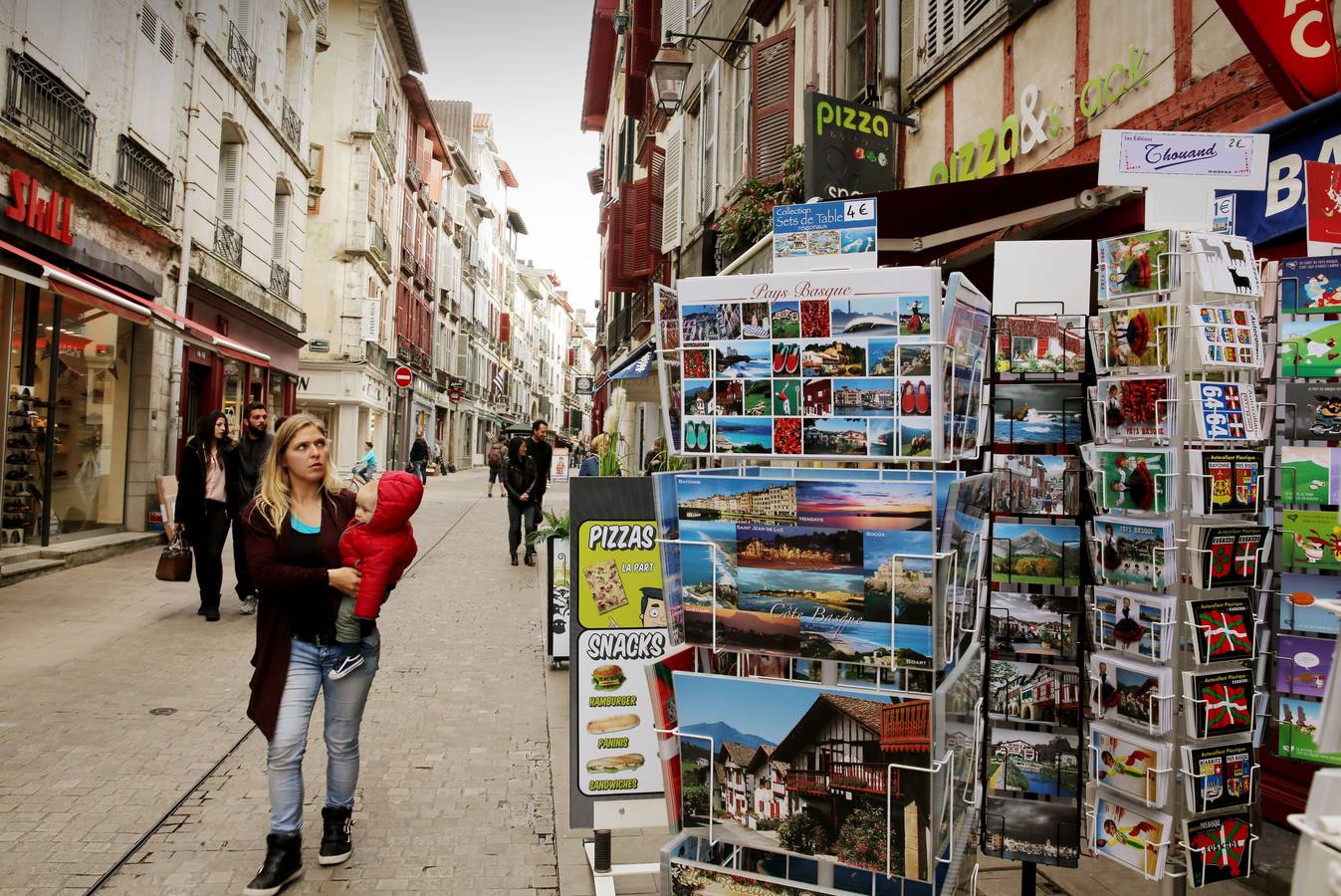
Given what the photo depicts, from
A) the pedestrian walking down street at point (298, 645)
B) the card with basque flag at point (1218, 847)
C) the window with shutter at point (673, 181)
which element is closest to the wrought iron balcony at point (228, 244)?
the window with shutter at point (673, 181)

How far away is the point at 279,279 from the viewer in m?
20.1

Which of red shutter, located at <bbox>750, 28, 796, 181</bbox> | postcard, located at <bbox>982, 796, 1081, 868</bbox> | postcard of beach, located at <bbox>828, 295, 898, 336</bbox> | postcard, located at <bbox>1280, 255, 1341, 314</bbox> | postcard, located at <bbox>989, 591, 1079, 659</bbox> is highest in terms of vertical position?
red shutter, located at <bbox>750, 28, 796, 181</bbox>

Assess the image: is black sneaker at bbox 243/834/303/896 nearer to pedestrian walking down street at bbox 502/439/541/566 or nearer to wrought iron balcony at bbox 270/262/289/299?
pedestrian walking down street at bbox 502/439/541/566

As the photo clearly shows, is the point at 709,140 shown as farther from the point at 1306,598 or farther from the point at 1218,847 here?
the point at 1218,847

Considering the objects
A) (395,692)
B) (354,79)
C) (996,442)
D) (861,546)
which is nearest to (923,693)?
(861,546)

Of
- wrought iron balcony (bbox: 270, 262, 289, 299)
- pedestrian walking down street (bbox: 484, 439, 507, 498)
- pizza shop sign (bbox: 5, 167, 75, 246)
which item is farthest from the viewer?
pedestrian walking down street (bbox: 484, 439, 507, 498)

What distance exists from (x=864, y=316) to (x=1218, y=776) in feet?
6.34

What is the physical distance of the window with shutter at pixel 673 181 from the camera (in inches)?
707

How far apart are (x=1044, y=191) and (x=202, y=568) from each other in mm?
6874

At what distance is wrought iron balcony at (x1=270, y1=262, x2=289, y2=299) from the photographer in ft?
64.0

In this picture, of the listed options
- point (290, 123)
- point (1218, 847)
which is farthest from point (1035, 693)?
point (290, 123)

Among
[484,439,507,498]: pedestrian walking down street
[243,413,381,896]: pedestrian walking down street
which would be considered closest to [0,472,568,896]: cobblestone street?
[243,413,381,896]: pedestrian walking down street

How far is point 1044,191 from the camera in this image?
5.19m

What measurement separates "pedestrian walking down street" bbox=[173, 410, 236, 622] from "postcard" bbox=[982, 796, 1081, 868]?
6748 mm
